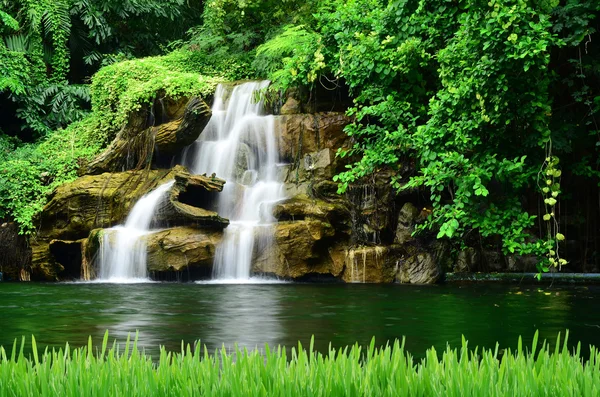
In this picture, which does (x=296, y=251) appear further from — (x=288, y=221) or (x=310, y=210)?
(x=310, y=210)

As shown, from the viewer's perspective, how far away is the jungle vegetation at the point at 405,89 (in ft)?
35.6

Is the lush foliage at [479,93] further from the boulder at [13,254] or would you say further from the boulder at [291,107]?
the boulder at [13,254]

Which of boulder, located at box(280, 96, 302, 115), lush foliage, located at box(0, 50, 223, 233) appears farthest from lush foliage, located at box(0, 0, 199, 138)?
boulder, located at box(280, 96, 302, 115)

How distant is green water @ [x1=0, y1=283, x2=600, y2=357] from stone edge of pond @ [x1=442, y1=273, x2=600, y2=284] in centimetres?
94

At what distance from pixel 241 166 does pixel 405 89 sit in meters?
5.92

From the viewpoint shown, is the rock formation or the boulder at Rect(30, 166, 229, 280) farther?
the boulder at Rect(30, 166, 229, 280)

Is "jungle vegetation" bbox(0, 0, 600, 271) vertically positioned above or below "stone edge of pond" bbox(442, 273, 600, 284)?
above

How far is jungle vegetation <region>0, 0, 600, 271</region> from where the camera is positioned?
1086 centimetres

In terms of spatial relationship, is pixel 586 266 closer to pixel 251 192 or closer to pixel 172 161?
pixel 251 192

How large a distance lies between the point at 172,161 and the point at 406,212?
6.74 metres

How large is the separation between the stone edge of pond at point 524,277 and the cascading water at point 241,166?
165 inches

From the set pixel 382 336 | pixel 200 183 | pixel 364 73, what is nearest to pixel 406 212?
pixel 364 73

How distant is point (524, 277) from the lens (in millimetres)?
15117

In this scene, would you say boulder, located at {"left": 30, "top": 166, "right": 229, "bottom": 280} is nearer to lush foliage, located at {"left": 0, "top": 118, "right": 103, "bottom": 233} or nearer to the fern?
lush foliage, located at {"left": 0, "top": 118, "right": 103, "bottom": 233}
